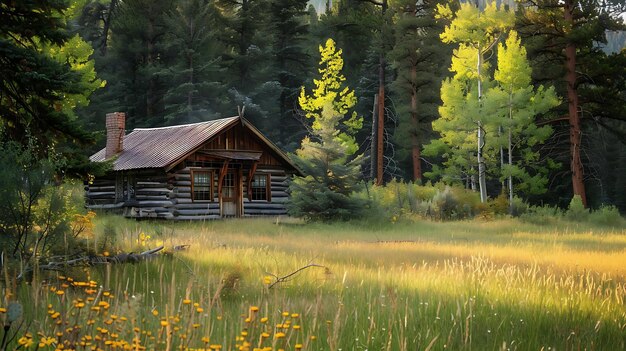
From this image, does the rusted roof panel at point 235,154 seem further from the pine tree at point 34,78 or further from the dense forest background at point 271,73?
the pine tree at point 34,78

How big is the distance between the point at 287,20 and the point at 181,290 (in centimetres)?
4254

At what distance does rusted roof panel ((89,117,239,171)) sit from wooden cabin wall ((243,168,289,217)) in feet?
9.64

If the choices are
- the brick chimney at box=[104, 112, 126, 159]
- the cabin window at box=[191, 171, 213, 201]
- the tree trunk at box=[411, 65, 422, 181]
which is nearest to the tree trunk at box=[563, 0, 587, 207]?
the tree trunk at box=[411, 65, 422, 181]

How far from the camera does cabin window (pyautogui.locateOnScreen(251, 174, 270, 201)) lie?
3039cm

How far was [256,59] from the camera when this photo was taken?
155ft

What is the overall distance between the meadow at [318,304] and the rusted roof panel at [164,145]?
13767 millimetres

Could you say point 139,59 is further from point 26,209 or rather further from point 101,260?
point 26,209

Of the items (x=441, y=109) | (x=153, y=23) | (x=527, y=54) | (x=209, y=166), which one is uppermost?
(x=153, y=23)

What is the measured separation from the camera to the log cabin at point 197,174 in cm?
2803

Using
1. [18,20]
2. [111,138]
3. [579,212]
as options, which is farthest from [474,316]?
[111,138]

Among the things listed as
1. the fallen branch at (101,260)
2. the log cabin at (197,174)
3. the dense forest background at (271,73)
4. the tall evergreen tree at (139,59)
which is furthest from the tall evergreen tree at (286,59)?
the fallen branch at (101,260)

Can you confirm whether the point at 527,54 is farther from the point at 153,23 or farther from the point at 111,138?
the point at 153,23

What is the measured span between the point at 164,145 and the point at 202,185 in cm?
247

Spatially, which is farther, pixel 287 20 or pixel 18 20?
pixel 287 20
